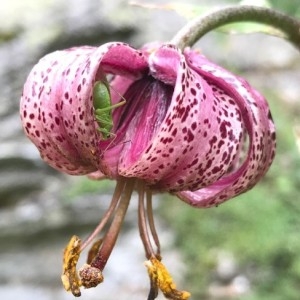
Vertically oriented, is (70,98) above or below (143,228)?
above

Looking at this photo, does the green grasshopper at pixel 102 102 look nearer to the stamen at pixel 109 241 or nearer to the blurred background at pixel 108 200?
the stamen at pixel 109 241

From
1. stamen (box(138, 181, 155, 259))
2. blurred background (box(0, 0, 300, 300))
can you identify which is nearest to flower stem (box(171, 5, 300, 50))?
stamen (box(138, 181, 155, 259))

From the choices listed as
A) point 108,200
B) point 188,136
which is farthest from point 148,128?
point 108,200

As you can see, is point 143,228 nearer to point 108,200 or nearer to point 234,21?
point 234,21

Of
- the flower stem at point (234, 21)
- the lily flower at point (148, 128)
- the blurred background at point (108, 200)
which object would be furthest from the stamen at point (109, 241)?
the blurred background at point (108, 200)

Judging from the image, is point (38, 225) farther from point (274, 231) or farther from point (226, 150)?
point (226, 150)

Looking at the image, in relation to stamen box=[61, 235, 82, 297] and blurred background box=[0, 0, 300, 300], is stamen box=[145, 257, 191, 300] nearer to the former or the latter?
stamen box=[61, 235, 82, 297]
